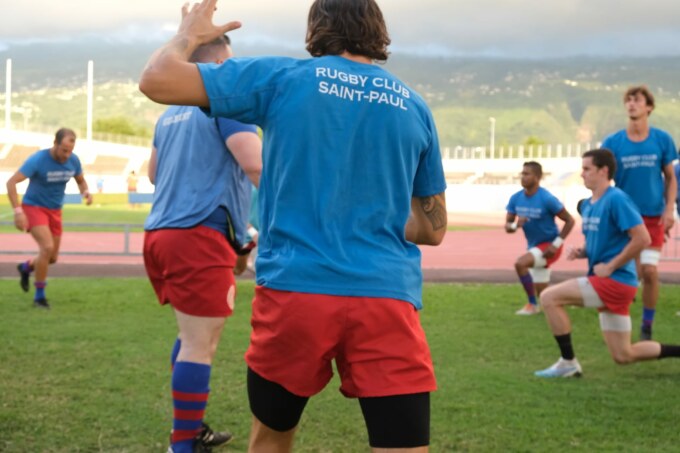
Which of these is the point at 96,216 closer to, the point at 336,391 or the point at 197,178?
the point at 336,391

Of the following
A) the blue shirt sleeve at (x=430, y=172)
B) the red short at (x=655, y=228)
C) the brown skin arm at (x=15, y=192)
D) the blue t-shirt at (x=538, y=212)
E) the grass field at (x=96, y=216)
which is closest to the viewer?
the blue shirt sleeve at (x=430, y=172)

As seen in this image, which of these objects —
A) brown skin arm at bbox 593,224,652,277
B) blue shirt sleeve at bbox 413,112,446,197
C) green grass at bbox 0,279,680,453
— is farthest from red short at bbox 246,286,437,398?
brown skin arm at bbox 593,224,652,277

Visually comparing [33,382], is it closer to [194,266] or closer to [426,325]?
[194,266]

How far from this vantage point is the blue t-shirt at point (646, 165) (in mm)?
9586

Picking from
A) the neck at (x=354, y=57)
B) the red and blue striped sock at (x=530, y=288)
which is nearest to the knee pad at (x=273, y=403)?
the neck at (x=354, y=57)

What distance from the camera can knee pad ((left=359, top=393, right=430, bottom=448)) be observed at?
292 centimetres

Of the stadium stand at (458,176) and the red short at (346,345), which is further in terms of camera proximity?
the stadium stand at (458,176)

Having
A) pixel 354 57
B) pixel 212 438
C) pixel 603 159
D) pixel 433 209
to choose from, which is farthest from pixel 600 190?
pixel 354 57

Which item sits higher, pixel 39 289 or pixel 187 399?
pixel 187 399

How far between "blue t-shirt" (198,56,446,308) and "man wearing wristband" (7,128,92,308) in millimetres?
8471

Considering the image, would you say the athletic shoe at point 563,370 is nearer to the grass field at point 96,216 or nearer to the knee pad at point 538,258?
the knee pad at point 538,258

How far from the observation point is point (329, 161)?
9.67 ft

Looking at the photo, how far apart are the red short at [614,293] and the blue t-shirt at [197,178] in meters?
3.20

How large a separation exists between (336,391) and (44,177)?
5762 mm
